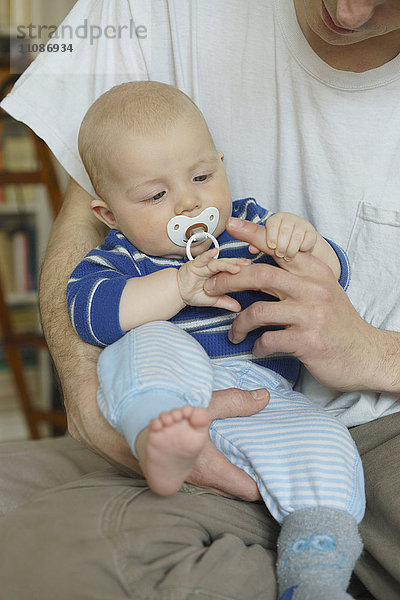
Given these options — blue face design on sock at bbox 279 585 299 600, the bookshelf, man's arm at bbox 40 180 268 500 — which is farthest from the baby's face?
the bookshelf

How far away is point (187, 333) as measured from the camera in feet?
3.50

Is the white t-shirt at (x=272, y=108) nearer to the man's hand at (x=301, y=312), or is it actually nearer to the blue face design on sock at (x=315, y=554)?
the man's hand at (x=301, y=312)

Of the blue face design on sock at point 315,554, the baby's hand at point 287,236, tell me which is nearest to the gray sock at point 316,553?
the blue face design on sock at point 315,554

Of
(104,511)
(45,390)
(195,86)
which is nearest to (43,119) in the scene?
(195,86)

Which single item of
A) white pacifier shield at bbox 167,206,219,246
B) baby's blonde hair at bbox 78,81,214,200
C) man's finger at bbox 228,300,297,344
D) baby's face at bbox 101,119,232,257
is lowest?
man's finger at bbox 228,300,297,344

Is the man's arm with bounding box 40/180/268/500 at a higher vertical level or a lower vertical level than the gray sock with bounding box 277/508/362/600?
higher

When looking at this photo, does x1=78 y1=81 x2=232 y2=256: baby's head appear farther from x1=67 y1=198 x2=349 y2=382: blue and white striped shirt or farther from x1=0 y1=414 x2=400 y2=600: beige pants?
x1=0 y1=414 x2=400 y2=600: beige pants

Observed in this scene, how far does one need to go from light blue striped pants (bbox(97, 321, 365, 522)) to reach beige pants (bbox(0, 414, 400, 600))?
0.28 ft

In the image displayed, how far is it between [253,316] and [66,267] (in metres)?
0.49

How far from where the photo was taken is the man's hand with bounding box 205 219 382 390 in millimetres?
1004

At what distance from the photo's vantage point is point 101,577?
2.61 ft

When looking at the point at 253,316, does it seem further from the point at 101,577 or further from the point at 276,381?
the point at 101,577

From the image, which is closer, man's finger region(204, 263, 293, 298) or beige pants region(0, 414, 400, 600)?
beige pants region(0, 414, 400, 600)

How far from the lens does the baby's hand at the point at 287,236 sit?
3.32 feet
